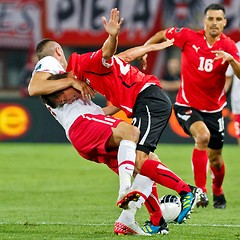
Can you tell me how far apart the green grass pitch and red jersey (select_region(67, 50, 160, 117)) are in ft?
4.14

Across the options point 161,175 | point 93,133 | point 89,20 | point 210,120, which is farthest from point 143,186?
point 89,20

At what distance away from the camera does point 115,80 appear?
8.99 meters

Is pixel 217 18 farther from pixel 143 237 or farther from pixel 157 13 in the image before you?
pixel 157 13

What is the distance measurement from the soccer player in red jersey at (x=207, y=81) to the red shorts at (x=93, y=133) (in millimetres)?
2693

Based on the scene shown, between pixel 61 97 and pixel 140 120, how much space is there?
0.78 m

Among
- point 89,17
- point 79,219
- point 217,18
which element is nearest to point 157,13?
point 89,17

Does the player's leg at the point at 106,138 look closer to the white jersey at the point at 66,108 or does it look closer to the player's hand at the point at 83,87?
the white jersey at the point at 66,108

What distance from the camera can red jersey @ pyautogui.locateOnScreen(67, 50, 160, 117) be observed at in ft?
29.5

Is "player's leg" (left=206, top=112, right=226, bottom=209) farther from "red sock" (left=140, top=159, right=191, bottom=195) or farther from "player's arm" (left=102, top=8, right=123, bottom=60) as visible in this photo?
"player's arm" (left=102, top=8, right=123, bottom=60)

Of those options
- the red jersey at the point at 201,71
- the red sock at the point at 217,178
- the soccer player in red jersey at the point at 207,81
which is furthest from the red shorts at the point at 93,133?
the red sock at the point at 217,178

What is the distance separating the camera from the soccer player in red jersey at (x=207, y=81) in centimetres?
1138

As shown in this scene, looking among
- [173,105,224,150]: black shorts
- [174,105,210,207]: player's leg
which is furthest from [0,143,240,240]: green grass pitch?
[173,105,224,150]: black shorts

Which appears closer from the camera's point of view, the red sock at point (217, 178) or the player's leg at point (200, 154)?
the player's leg at point (200, 154)

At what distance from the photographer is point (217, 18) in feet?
37.3
